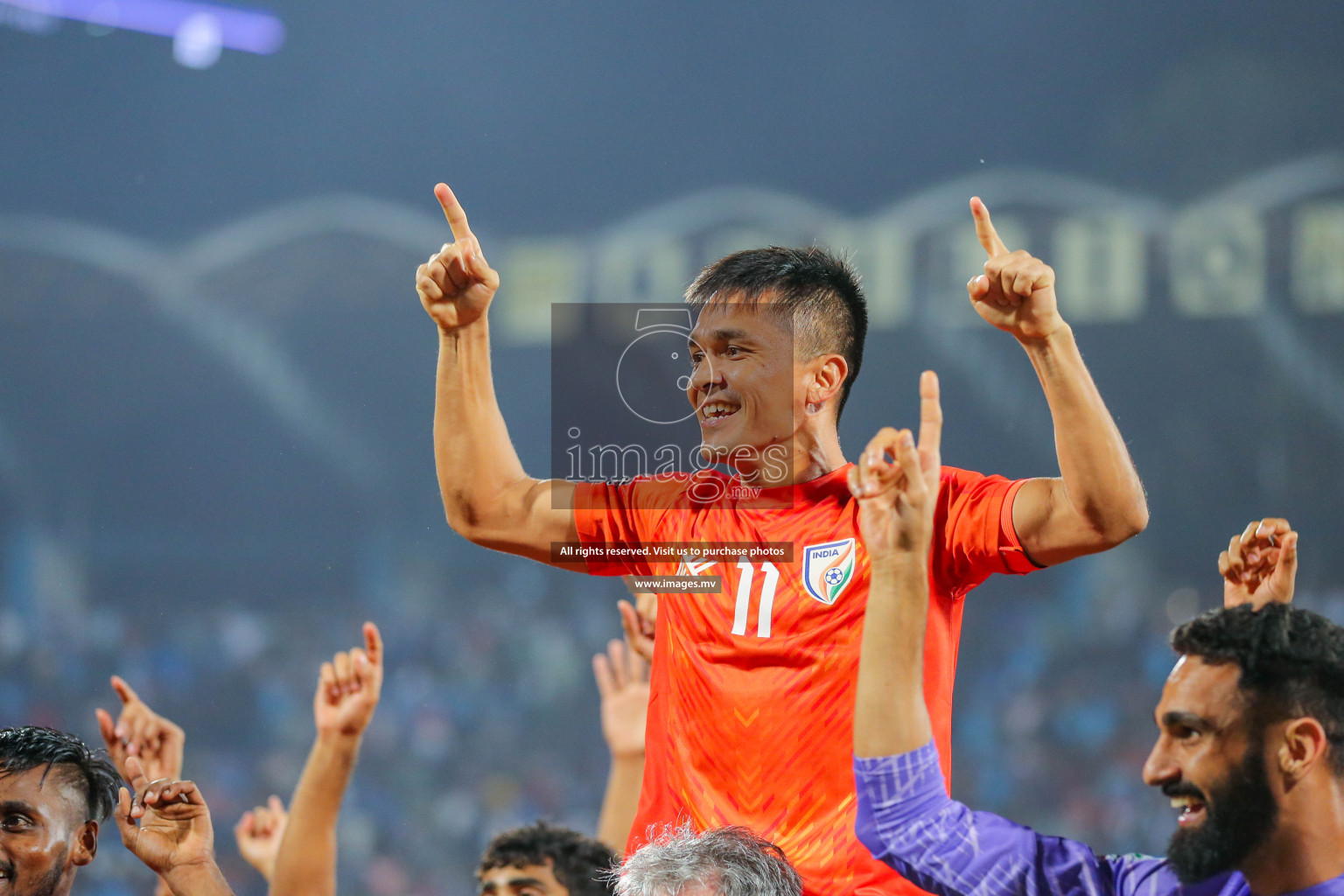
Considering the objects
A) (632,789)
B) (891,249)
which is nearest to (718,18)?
(891,249)

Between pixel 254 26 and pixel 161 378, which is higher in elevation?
pixel 254 26

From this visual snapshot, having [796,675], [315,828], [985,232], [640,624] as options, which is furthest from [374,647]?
Answer: [985,232]

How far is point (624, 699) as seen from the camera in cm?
329

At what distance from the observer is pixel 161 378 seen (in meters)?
6.06

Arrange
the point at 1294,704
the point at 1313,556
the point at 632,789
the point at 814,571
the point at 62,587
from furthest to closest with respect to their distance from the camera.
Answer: the point at 62,587, the point at 1313,556, the point at 632,789, the point at 814,571, the point at 1294,704

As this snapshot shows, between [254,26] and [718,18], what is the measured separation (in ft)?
7.53

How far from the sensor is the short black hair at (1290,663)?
1360 mm

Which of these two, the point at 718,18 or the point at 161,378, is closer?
the point at 718,18

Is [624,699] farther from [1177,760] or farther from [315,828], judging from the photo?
[1177,760]

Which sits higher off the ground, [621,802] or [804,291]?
[804,291]

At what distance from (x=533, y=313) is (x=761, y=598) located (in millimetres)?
4170

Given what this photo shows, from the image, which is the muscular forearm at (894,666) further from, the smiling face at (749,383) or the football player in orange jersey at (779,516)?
the smiling face at (749,383)

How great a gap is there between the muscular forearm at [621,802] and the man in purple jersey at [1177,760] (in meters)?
1.70

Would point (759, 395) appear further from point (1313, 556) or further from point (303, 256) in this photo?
point (303, 256)
